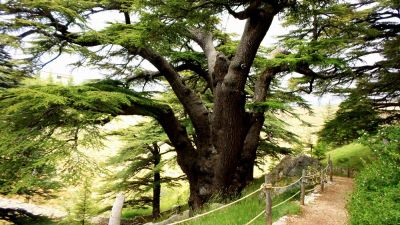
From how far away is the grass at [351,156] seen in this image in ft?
72.0

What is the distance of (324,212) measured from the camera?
9.75 m

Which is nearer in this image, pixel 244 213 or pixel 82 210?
pixel 244 213

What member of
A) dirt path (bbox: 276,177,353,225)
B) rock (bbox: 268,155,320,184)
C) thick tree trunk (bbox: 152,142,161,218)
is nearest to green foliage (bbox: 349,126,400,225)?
dirt path (bbox: 276,177,353,225)

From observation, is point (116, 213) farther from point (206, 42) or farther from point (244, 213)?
point (206, 42)

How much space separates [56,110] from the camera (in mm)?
9289

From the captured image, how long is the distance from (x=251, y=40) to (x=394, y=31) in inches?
374

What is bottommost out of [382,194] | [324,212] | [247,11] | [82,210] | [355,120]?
[82,210]

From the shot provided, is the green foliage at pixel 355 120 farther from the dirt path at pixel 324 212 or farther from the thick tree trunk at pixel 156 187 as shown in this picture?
the thick tree trunk at pixel 156 187

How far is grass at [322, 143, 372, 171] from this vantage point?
72.0ft

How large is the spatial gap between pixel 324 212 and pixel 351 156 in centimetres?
1550

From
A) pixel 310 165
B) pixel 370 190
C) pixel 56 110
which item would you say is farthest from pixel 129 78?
pixel 370 190

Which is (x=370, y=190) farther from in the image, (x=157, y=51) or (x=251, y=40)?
(x=157, y=51)

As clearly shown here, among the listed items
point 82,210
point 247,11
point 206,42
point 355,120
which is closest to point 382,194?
point 247,11

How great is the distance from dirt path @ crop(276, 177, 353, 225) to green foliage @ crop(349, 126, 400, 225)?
3.50ft
